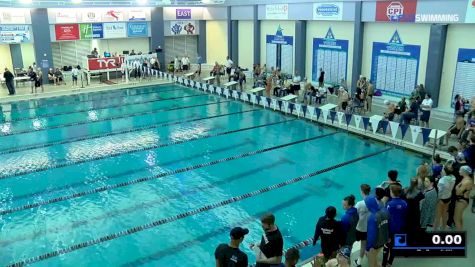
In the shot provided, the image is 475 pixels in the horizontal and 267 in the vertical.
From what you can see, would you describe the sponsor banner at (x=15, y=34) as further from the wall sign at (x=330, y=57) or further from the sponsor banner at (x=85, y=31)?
the wall sign at (x=330, y=57)

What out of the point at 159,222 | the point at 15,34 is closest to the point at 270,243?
the point at 159,222

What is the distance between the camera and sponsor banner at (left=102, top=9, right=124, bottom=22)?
21361 millimetres

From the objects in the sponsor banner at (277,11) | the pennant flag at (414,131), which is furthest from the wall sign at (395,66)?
the sponsor banner at (277,11)

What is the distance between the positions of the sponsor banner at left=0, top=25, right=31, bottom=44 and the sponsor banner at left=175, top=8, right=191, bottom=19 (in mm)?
7939

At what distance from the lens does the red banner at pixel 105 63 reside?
20.3 m

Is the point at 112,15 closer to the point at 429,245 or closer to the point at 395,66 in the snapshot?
the point at 395,66

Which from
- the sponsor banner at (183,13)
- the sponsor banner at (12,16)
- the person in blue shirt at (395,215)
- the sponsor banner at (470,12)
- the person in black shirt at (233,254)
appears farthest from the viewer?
the sponsor banner at (183,13)

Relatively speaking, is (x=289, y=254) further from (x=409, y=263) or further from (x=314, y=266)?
(x=409, y=263)

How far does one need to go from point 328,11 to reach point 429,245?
13248 mm

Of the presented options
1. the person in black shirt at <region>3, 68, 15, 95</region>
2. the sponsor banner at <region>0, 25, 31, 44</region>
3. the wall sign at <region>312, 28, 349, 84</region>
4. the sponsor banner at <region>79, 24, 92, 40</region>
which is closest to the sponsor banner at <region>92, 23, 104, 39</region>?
the sponsor banner at <region>79, 24, 92, 40</region>

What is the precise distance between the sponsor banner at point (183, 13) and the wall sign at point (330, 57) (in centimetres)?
910

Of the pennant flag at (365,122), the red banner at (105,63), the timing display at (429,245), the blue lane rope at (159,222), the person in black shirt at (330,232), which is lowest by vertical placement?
the blue lane rope at (159,222)

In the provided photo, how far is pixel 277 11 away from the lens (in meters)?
19.5

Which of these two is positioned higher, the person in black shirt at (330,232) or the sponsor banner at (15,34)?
the sponsor banner at (15,34)
